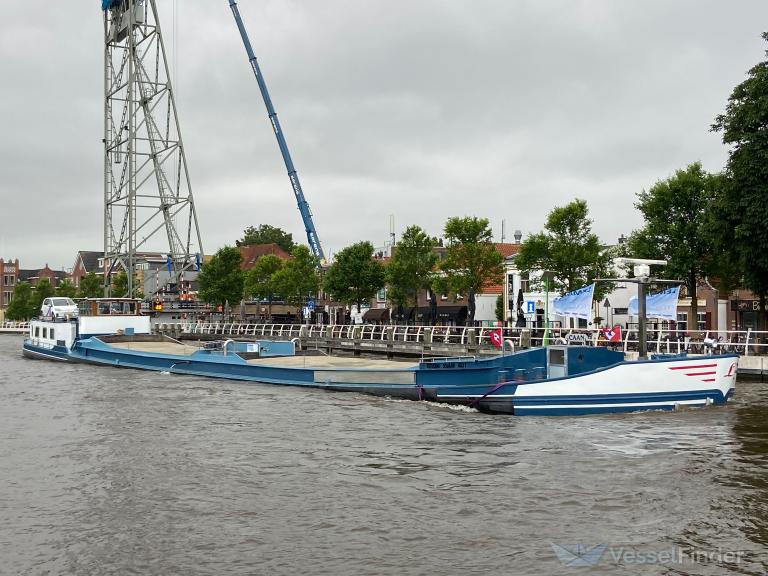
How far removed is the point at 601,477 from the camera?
1777 cm

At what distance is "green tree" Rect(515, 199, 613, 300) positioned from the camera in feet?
217

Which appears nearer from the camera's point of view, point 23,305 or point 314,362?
point 314,362

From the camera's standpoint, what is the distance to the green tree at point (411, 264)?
8150cm

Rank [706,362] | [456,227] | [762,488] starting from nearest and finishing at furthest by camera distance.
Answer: [762,488], [706,362], [456,227]

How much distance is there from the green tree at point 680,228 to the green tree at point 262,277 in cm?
6105

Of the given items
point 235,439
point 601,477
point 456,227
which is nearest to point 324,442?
Answer: point 235,439

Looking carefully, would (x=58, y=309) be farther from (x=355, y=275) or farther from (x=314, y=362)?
(x=314, y=362)

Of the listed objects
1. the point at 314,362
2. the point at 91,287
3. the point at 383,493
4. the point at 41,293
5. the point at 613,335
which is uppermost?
the point at 91,287

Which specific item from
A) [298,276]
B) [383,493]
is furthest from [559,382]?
[298,276]

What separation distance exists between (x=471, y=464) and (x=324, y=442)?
4.94 metres

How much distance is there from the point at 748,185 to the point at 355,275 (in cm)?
5119

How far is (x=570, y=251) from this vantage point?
6612 cm

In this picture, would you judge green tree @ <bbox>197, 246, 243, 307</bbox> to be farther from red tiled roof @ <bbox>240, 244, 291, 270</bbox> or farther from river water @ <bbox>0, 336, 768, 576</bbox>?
river water @ <bbox>0, 336, 768, 576</bbox>

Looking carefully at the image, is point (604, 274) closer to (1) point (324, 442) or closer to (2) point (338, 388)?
(2) point (338, 388)
